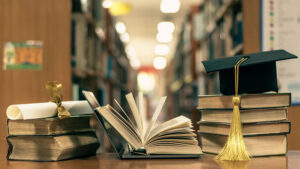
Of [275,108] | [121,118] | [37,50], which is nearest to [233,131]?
[275,108]

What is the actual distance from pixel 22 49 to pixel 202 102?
48.0 inches

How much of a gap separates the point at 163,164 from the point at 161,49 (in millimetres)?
11734

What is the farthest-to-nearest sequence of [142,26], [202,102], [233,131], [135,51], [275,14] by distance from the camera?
[135,51] < [142,26] < [275,14] < [202,102] < [233,131]

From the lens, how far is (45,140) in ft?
3.55

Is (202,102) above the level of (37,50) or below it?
below

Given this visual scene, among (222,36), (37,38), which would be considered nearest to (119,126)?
(37,38)

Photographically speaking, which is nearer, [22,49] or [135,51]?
[22,49]

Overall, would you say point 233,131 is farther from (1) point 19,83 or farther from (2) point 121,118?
(1) point 19,83

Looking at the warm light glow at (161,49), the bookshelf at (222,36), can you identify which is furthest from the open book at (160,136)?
the warm light glow at (161,49)

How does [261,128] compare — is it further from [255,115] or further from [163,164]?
[163,164]

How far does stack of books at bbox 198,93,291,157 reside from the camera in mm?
1133

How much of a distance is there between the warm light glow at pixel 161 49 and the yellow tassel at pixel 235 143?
10.9 meters

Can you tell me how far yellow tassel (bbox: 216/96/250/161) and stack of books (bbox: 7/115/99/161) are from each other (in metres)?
0.45

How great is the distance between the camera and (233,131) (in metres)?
1.08
